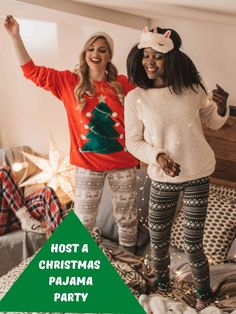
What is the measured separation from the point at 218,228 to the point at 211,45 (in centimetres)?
58

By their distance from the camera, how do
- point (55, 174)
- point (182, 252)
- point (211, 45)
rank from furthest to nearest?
point (55, 174) < point (182, 252) < point (211, 45)

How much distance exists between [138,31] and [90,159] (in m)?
0.56

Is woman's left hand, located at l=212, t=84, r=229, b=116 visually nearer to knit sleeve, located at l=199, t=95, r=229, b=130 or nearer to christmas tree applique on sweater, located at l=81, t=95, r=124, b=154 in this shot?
knit sleeve, located at l=199, t=95, r=229, b=130

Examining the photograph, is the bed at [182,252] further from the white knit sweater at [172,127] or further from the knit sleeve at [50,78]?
the knit sleeve at [50,78]

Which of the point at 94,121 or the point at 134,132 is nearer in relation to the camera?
the point at 134,132

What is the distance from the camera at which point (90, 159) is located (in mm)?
1405

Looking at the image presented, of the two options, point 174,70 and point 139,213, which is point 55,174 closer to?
point 139,213

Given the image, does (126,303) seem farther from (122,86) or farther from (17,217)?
(17,217)

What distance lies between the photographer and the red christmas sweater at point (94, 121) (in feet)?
4.37

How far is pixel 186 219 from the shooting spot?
1.21 metres

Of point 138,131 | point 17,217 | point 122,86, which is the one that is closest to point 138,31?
point 122,86

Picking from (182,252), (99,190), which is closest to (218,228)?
(182,252)

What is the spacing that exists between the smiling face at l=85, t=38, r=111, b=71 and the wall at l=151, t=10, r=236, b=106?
353mm

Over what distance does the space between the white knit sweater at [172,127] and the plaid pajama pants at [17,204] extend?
83cm
